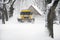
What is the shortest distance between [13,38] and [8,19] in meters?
9.75

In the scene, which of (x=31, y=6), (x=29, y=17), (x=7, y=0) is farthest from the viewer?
(x=31, y=6)

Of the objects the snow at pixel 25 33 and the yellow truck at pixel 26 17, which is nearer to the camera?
the snow at pixel 25 33

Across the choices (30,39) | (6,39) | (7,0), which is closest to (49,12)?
(30,39)

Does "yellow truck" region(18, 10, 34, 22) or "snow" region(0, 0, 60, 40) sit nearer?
"snow" region(0, 0, 60, 40)

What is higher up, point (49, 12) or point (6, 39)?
point (49, 12)

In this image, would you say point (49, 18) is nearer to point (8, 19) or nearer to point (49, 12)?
point (49, 12)

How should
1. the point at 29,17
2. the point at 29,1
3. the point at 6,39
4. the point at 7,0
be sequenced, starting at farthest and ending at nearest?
the point at 29,1 < the point at 29,17 < the point at 7,0 < the point at 6,39

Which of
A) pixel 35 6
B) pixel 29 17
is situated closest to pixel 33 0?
pixel 35 6

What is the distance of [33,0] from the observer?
70.8 ft

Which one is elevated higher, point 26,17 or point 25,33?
point 25,33

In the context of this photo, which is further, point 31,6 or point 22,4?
point 22,4

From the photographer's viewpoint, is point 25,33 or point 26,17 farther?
point 26,17

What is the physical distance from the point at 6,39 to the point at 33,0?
14.5 meters

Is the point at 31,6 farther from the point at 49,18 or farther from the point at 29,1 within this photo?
the point at 49,18
